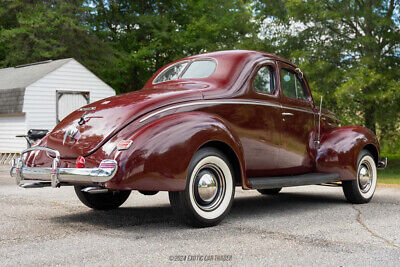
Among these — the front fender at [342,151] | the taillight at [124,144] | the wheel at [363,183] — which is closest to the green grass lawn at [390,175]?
the wheel at [363,183]

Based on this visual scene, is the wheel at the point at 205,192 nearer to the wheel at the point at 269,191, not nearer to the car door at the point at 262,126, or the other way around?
the car door at the point at 262,126

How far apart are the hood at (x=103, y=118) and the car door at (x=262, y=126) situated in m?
0.88

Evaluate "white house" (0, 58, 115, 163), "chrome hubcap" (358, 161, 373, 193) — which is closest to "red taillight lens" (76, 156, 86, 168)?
"chrome hubcap" (358, 161, 373, 193)

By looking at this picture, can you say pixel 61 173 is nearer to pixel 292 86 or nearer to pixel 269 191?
pixel 292 86

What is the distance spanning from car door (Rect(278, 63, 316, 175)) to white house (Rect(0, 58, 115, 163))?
47.5 ft

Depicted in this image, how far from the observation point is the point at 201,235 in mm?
4809

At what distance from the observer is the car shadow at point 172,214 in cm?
560

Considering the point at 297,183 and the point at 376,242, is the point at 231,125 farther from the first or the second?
the point at 376,242

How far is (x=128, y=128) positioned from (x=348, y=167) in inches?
142

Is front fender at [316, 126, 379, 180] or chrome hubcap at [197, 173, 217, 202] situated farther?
front fender at [316, 126, 379, 180]

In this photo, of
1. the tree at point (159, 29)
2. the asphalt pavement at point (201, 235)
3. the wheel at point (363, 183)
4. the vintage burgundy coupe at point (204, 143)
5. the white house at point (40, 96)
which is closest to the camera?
the asphalt pavement at point (201, 235)

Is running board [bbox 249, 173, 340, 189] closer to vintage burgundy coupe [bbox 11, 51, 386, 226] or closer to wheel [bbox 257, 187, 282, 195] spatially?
vintage burgundy coupe [bbox 11, 51, 386, 226]

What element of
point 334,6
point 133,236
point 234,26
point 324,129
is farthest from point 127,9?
point 133,236

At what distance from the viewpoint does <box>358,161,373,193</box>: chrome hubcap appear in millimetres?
7387
